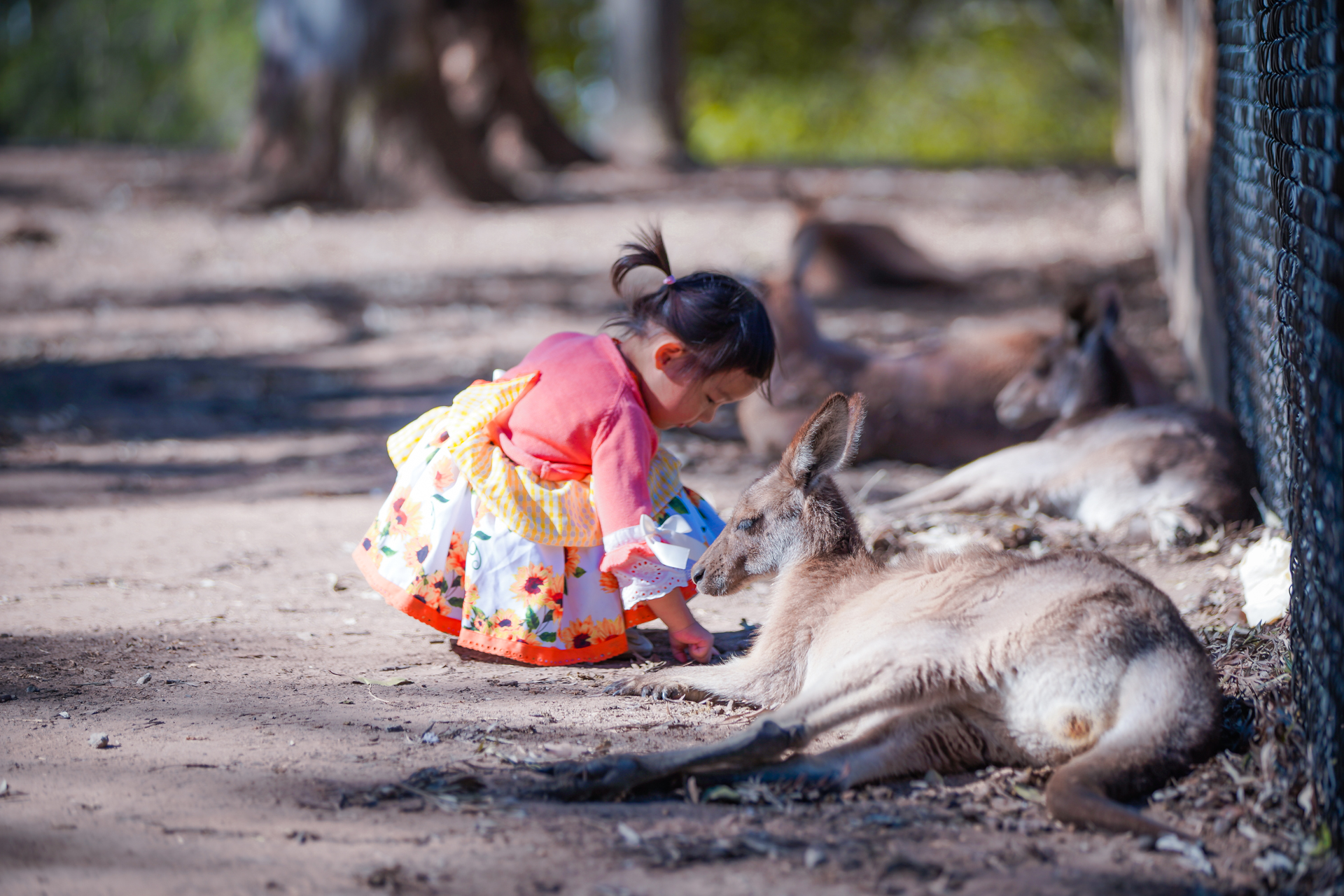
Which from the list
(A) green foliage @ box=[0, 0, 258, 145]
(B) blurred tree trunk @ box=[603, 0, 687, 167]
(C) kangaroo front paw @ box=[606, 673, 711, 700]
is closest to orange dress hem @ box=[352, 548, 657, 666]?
(C) kangaroo front paw @ box=[606, 673, 711, 700]

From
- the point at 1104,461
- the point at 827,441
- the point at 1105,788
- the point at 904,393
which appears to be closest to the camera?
the point at 1105,788

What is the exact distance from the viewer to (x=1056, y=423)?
18.2 feet

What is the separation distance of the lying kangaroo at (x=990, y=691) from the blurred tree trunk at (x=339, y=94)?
9088mm

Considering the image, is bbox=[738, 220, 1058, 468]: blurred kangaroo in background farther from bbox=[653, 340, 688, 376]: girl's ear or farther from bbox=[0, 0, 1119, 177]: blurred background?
bbox=[0, 0, 1119, 177]: blurred background

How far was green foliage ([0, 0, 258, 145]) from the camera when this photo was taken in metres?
17.7

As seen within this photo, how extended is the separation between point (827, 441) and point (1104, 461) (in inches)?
80.3

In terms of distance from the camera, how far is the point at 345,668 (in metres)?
3.30

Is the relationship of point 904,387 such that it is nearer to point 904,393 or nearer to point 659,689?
point 904,393

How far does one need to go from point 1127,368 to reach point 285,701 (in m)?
4.03

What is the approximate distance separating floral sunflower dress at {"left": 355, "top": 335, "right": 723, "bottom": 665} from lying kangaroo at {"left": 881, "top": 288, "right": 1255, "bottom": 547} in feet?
6.06

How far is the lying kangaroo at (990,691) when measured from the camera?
2486mm

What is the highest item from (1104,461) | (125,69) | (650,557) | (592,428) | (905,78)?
(125,69)

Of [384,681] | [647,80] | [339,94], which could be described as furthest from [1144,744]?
[647,80]

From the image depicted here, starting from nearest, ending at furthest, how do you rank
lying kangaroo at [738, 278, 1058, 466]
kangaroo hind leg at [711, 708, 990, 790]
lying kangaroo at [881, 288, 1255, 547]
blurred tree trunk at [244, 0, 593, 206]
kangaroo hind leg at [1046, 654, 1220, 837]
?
1. kangaroo hind leg at [1046, 654, 1220, 837]
2. kangaroo hind leg at [711, 708, 990, 790]
3. lying kangaroo at [881, 288, 1255, 547]
4. lying kangaroo at [738, 278, 1058, 466]
5. blurred tree trunk at [244, 0, 593, 206]
